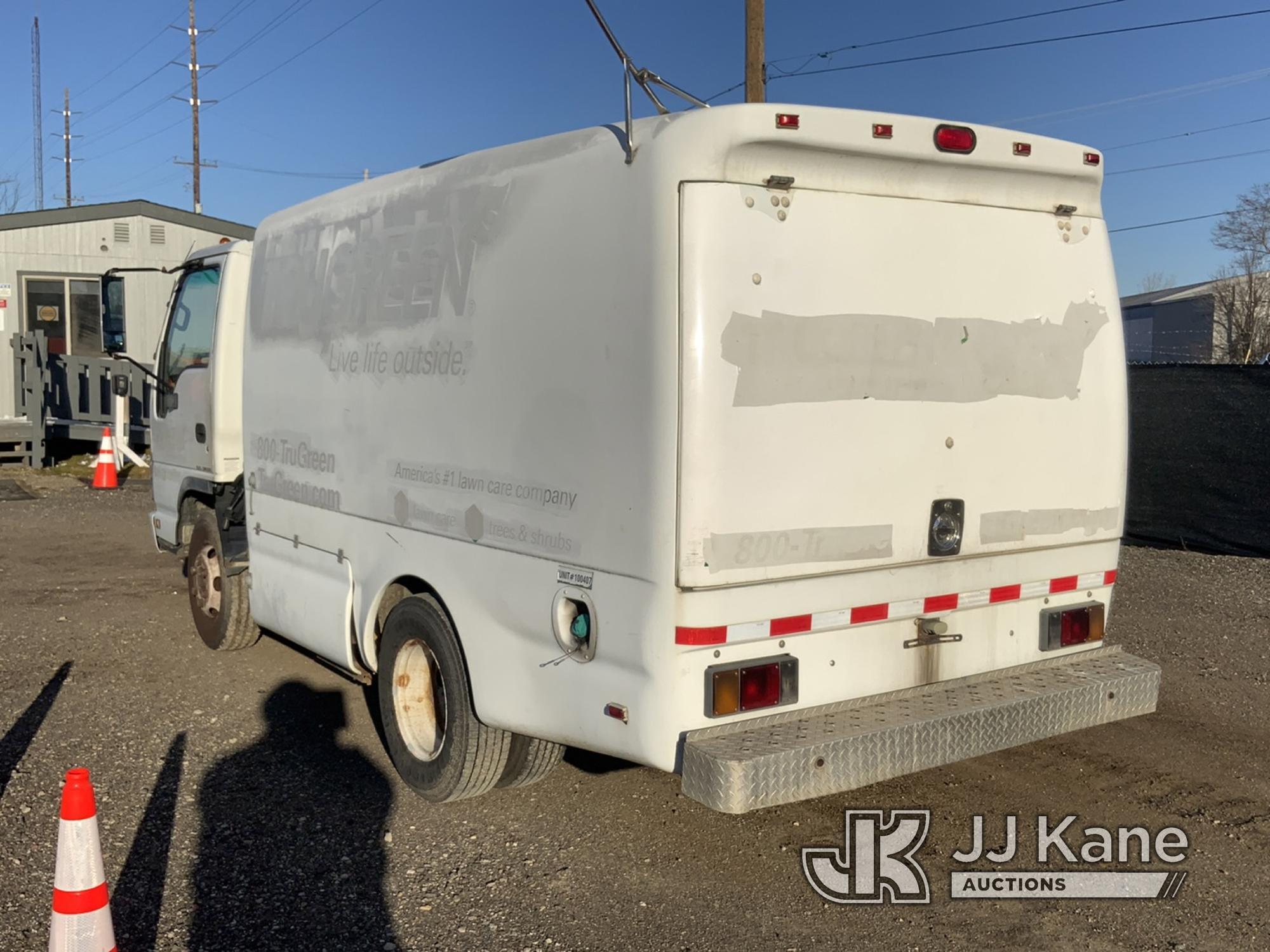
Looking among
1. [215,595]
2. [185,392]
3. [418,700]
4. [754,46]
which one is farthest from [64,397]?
[418,700]

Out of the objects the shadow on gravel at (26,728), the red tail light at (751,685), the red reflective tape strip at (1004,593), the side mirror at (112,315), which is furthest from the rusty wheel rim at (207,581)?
the red reflective tape strip at (1004,593)

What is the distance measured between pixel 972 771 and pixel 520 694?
229cm

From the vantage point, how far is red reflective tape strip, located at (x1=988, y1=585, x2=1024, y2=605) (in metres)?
4.50

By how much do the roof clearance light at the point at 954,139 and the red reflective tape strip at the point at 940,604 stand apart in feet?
5.29

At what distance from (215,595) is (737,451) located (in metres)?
4.76

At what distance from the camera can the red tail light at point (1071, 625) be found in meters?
4.70

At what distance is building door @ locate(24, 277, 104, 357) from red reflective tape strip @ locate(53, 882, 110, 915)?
18951mm

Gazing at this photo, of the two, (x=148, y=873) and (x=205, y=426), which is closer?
(x=148, y=873)

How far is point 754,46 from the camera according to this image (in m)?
13.8

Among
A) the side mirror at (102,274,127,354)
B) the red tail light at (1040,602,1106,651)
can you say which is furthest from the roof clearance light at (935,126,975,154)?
the side mirror at (102,274,127,354)

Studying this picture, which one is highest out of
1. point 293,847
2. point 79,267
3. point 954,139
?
point 79,267

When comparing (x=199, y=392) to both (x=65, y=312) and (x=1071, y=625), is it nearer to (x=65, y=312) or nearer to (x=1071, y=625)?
(x=1071, y=625)

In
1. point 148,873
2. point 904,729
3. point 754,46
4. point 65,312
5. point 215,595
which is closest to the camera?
point 904,729

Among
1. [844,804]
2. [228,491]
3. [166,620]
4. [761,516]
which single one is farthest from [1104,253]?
[166,620]
